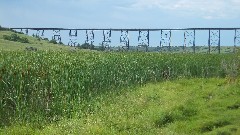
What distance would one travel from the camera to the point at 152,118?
58.2ft

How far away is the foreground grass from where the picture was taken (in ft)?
52.0

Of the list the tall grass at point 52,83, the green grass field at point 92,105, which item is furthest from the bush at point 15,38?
the green grass field at point 92,105

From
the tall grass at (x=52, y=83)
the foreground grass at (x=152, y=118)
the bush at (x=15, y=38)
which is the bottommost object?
the foreground grass at (x=152, y=118)

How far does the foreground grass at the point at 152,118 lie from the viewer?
15.8 metres

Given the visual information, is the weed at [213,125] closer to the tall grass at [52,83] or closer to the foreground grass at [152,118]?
the foreground grass at [152,118]

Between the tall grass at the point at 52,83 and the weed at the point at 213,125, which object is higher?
the tall grass at the point at 52,83

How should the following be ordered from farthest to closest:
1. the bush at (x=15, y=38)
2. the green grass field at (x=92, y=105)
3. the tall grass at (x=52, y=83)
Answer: the bush at (x=15, y=38) < the tall grass at (x=52, y=83) < the green grass field at (x=92, y=105)

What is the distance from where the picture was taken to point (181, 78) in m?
36.2

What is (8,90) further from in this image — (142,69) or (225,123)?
(142,69)

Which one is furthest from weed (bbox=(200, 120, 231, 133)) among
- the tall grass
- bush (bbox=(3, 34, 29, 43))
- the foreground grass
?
bush (bbox=(3, 34, 29, 43))

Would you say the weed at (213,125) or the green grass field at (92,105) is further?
the green grass field at (92,105)

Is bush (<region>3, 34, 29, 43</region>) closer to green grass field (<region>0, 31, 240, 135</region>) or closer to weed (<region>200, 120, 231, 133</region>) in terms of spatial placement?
green grass field (<region>0, 31, 240, 135</region>)

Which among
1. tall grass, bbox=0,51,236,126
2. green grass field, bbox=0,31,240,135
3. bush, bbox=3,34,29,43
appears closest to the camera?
green grass field, bbox=0,31,240,135

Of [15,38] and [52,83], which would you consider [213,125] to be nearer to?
[52,83]
